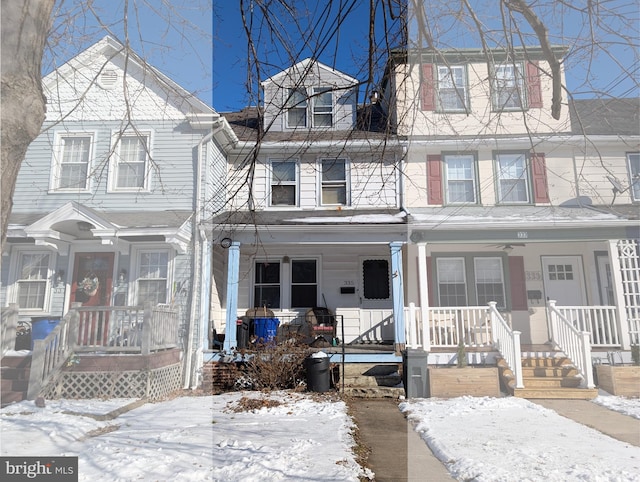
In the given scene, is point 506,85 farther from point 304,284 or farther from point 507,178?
point 304,284

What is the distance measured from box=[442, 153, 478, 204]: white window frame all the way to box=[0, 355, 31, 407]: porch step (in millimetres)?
9583

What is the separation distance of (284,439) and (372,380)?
3.73m

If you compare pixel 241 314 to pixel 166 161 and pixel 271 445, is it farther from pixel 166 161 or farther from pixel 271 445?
pixel 271 445

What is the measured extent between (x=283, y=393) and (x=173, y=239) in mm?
3767

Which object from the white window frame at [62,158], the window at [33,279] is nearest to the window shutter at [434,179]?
the white window frame at [62,158]

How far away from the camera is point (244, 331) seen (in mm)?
10102

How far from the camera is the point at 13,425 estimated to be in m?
5.85

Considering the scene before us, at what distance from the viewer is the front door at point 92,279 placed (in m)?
10.1

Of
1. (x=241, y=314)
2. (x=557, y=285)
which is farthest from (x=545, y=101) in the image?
(x=241, y=314)

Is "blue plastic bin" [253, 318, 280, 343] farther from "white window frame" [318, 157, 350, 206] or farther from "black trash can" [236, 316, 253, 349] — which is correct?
"white window frame" [318, 157, 350, 206]

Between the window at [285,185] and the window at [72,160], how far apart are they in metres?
4.33

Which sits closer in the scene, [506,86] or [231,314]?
[506,86]

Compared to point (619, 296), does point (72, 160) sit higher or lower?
higher

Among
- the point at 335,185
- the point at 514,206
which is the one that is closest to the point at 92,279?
the point at 335,185
